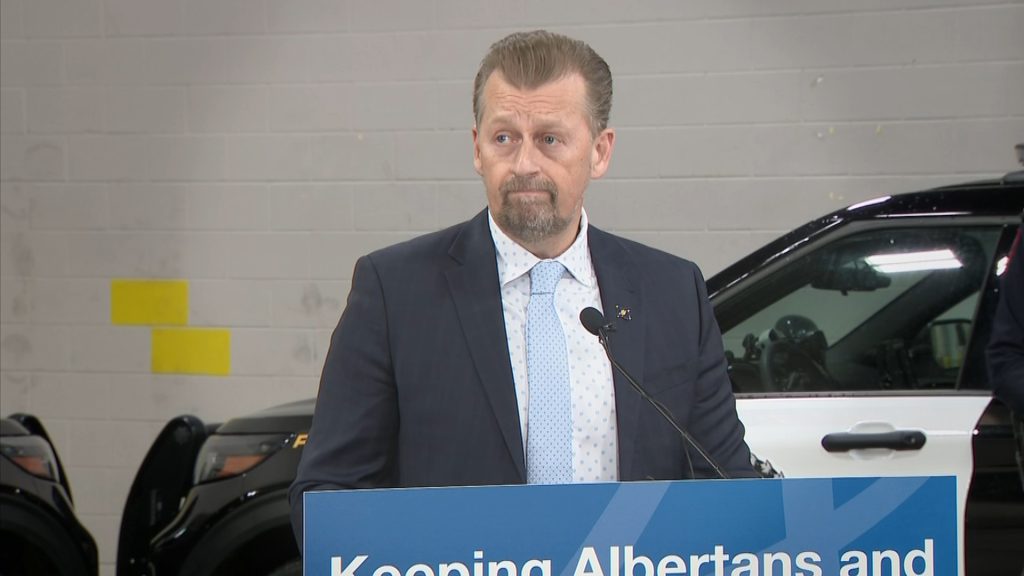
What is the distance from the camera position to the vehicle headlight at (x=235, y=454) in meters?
3.48

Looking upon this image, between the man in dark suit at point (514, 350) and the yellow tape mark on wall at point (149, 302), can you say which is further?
the yellow tape mark on wall at point (149, 302)

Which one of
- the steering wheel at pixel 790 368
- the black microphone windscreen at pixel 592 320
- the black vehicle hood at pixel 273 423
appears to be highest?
the black microphone windscreen at pixel 592 320

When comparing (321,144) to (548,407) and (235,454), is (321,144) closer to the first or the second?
(235,454)

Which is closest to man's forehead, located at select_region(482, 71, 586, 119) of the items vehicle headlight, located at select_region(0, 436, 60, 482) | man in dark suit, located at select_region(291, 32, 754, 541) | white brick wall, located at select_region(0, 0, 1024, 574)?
man in dark suit, located at select_region(291, 32, 754, 541)

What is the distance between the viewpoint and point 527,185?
1697 millimetres

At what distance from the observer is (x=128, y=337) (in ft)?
17.9

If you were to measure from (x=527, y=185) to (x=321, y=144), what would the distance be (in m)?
3.69

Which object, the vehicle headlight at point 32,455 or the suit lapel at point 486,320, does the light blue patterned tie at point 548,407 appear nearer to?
the suit lapel at point 486,320

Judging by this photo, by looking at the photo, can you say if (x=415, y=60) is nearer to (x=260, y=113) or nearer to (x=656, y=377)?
(x=260, y=113)

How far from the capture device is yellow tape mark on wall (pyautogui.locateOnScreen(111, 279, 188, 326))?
5.39 meters

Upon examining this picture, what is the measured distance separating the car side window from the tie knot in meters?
1.43

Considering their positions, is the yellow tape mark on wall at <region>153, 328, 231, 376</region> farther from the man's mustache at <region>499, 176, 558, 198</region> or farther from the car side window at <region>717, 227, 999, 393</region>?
the man's mustache at <region>499, 176, 558, 198</region>

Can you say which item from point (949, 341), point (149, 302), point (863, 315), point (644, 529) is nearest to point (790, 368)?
point (863, 315)

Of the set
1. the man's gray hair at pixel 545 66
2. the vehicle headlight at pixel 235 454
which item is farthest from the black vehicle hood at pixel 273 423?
the man's gray hair at pixel 545 66
